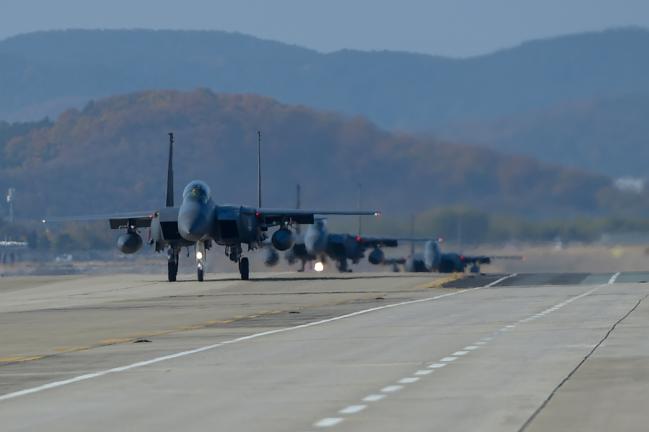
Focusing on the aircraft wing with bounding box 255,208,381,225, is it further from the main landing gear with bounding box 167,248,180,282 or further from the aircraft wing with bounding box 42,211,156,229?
the aircraft wing with bounding box 42,211,156,229

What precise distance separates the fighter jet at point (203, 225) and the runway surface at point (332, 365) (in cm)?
1474

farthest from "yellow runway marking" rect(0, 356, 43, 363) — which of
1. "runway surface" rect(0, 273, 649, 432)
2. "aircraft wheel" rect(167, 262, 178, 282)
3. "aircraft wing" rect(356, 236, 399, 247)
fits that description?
"aircraft wing" rect(356, 236, 399, 247)

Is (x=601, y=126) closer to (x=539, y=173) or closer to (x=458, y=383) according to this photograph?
(x=539, y=173)

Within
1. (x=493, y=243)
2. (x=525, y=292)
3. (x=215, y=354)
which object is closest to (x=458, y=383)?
(x=215, y=354)

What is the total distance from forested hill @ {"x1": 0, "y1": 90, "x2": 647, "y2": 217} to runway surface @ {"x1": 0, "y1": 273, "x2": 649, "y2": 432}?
38.5 metres

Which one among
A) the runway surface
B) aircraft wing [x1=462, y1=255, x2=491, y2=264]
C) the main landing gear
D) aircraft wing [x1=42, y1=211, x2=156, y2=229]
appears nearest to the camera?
the runway surface

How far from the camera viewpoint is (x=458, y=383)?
63.5ft

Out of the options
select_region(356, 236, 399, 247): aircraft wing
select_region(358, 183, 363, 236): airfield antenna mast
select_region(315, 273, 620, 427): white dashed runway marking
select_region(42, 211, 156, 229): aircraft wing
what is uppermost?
select_region(358, 183, 363, 236): airfield antenna mast

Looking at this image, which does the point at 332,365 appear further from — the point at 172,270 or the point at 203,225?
the point at 172,270

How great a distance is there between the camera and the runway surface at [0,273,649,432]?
52.5 ft

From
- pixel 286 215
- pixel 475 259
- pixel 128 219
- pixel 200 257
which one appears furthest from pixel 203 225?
pixel 475 259

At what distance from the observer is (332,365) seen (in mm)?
22562

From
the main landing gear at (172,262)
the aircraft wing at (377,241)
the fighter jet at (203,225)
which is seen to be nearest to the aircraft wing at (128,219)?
the fighter jet at (203,225)

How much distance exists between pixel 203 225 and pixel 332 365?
39.5 m
